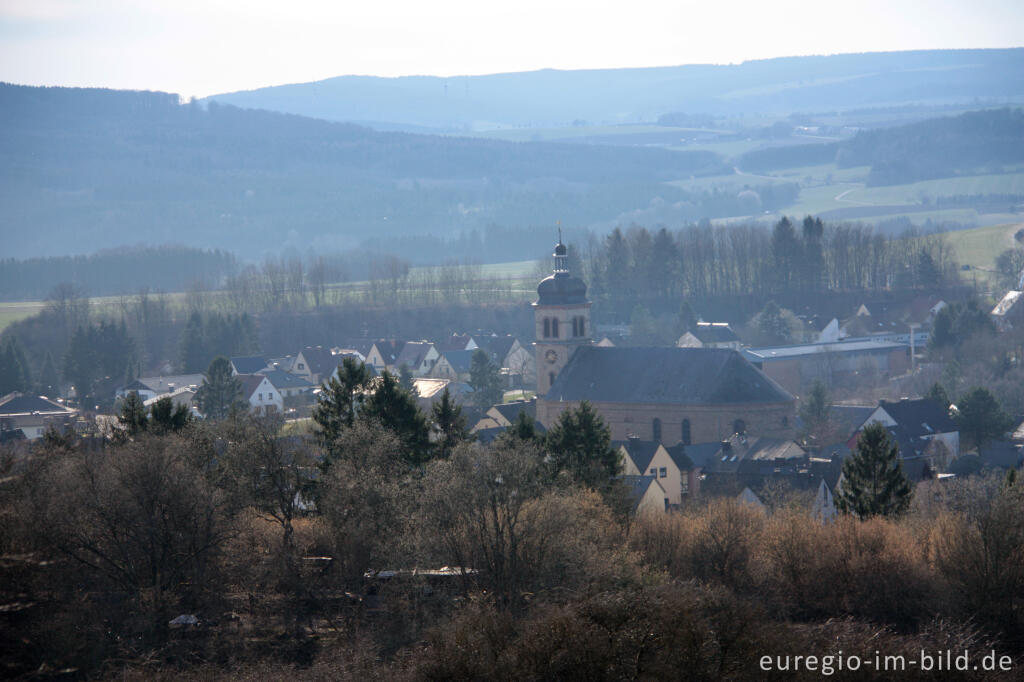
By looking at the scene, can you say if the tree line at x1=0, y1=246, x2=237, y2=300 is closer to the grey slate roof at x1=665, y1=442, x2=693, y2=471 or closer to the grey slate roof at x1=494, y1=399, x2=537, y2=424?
the grey slate roof at x1=494, y1=399, x2=537, y2=424

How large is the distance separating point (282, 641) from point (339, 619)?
155cm

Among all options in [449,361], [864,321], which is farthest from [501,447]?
[864,321]

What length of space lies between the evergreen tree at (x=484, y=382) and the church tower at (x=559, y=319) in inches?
535

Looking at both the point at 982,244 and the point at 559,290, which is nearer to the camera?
the point at 559,290

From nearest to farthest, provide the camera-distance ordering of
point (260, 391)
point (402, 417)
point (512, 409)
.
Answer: point (402, 417)
point (512, 409)
point (260, 391)

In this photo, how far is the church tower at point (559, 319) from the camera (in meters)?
70.4

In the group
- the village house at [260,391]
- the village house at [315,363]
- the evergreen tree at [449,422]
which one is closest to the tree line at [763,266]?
the village house at [315,363]

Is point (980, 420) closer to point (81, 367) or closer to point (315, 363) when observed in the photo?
point (315, 363)

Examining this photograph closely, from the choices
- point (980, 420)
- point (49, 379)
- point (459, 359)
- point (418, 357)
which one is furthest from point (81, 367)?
point (980, 420)

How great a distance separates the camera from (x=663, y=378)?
6906 centimetres

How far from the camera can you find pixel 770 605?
114 feet

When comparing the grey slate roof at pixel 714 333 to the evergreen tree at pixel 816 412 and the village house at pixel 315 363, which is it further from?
the evergreen tree at pixel 816 412

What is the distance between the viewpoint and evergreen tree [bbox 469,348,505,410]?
85188 mm

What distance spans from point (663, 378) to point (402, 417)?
95.3ft
